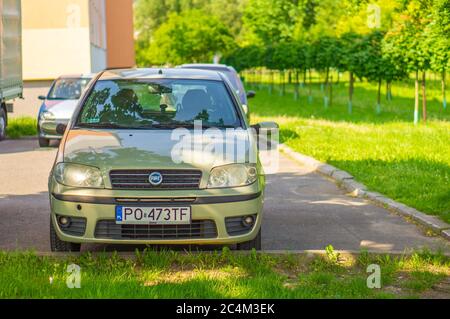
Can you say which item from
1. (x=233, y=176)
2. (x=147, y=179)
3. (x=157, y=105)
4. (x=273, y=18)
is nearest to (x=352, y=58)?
(x=157, y=105)

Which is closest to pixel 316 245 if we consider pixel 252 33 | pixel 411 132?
pixel 411 132

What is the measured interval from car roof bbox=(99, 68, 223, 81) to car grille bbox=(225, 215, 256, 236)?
1904 millimetres

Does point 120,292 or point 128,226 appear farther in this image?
point 128,226

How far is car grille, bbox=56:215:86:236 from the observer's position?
646 cm

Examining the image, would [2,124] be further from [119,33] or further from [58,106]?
[119,33]

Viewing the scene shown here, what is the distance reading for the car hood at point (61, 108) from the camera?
1761 cm

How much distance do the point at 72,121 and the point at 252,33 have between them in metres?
71.3

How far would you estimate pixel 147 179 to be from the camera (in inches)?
253

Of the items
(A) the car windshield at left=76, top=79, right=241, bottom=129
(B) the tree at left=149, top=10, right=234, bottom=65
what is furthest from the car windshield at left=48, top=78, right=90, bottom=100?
(B) the tree at left=149, top=10, right=234, bottom=65

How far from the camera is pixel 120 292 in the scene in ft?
17.8

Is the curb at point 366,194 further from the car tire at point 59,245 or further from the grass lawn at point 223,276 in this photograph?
the car tire at point 59,245

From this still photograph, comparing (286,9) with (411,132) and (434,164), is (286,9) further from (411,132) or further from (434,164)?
(434,164)

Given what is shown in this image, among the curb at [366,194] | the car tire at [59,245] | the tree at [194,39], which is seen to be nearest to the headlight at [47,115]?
the curb at [366,194]

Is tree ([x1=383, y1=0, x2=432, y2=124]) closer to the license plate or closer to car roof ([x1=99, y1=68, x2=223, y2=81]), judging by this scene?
car roof ([x1=99, y1=68, x2=223, y2=81])
